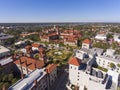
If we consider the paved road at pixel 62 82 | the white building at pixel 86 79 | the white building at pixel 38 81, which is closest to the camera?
the white building at pixel 38 81

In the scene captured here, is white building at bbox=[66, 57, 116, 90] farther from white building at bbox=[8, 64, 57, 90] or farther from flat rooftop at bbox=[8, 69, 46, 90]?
flat rooftop at bbox=[8, 69, 46, 90]

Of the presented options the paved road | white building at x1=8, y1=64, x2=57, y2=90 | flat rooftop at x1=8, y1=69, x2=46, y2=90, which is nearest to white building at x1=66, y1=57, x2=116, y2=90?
the paved road

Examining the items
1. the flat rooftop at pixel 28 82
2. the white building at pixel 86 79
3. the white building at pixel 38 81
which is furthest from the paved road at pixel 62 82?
Answer: the flat rooftop at pixel 28 82

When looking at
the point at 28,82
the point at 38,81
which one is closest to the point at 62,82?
the point at 38,81

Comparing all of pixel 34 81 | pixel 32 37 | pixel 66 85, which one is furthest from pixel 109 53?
pixel 32 37

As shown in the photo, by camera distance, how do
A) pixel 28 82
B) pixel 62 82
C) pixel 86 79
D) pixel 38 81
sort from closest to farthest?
1. pixel 28 82
2. pixel 38 81
3. pixel 86 79
4. pixel 62 82

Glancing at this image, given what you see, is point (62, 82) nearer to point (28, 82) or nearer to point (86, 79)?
point (86, 79)

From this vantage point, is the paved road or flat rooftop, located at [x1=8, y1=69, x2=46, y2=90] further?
the paved road

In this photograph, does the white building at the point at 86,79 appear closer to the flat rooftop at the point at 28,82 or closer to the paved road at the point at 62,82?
the paved road at the point at 62,82
